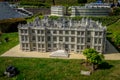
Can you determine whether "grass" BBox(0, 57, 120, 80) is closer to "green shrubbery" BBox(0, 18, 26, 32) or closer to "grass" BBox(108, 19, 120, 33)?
"green shrubbery" BBox(0, 18, 26, 32)

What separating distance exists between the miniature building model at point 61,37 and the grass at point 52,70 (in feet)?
22.5

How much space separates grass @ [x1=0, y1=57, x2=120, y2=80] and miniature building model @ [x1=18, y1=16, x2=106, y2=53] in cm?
687

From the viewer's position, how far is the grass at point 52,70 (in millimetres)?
48219

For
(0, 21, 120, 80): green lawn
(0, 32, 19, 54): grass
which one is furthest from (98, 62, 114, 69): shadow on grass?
(0, 32, 19, 54): grass

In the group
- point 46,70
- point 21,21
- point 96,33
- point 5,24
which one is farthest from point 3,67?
point 21,21

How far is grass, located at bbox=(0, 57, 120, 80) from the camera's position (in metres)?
48.2

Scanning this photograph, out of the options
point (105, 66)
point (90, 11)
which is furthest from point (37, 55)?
point (90, 11)

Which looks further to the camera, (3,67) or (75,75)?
(3,67)

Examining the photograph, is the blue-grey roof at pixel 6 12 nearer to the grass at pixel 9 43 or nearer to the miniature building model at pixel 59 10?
the grass at pixel 9 43

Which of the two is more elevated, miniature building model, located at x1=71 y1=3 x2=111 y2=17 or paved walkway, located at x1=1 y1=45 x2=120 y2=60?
miniature building model, located at x1=71 y1=3 x2=111 y2=17

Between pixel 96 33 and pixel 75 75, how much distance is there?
16.4 m

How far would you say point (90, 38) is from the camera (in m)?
60.8

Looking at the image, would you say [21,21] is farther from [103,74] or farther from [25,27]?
[103,74]

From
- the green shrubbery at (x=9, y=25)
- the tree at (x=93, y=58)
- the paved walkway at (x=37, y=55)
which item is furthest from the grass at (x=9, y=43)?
the tree at (x=93, y=58)
